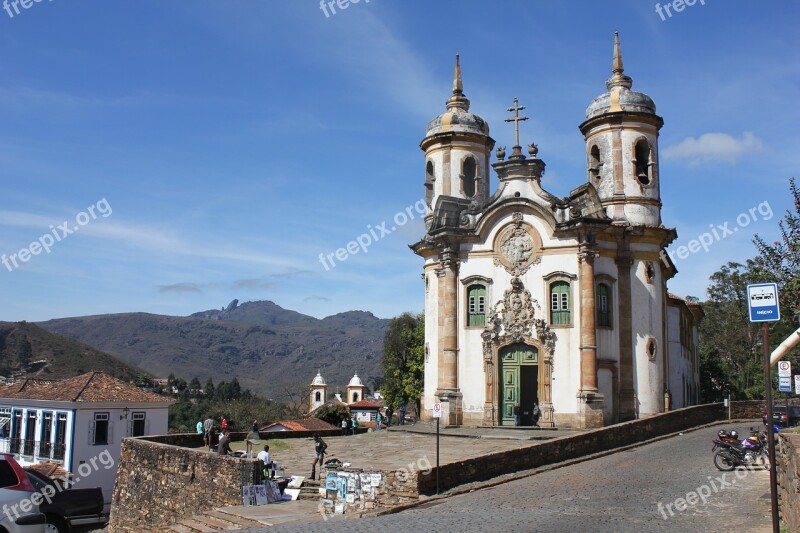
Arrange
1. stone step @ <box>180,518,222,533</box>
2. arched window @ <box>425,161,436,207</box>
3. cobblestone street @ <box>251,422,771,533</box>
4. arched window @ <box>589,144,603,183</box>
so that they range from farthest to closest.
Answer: arched window @ <box>425,161,436,207</box>, arched window @ <box>589,144,603,183</box>, stone step @ <box>180,518,222,533</box>, cobblestone street @ <box>251,422,771,533</box>

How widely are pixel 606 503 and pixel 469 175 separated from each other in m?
21.6

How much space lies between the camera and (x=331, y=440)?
96.8 ft

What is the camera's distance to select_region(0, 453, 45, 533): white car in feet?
32.1

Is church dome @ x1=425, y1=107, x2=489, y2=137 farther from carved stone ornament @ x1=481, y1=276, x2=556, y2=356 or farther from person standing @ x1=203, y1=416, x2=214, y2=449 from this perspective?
person standing @ x1=203, y1=416, x2=214, y2=449

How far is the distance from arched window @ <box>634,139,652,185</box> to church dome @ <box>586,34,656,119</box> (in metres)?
1.38

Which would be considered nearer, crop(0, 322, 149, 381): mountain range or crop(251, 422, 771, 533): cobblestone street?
crop(251, 422, 771, 533): cobblestone street

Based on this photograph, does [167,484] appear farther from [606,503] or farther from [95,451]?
[95,451]

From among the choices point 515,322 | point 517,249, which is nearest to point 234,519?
point 515,322

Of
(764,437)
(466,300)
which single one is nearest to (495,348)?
(466,300)

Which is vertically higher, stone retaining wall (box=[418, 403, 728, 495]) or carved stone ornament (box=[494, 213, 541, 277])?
carved stone ornament (box=[494, 213, 541, 277])

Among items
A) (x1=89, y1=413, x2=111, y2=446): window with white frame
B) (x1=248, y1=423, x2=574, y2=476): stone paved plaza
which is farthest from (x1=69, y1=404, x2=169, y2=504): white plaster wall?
(x1=248, y1=423, x2=574, y2=476): stone paved plaza

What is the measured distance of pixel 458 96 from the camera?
1428 inches

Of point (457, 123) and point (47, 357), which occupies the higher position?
point (457, 123)

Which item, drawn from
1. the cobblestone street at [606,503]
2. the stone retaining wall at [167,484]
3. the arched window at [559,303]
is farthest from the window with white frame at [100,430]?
the cobblestone street at [606,503]
